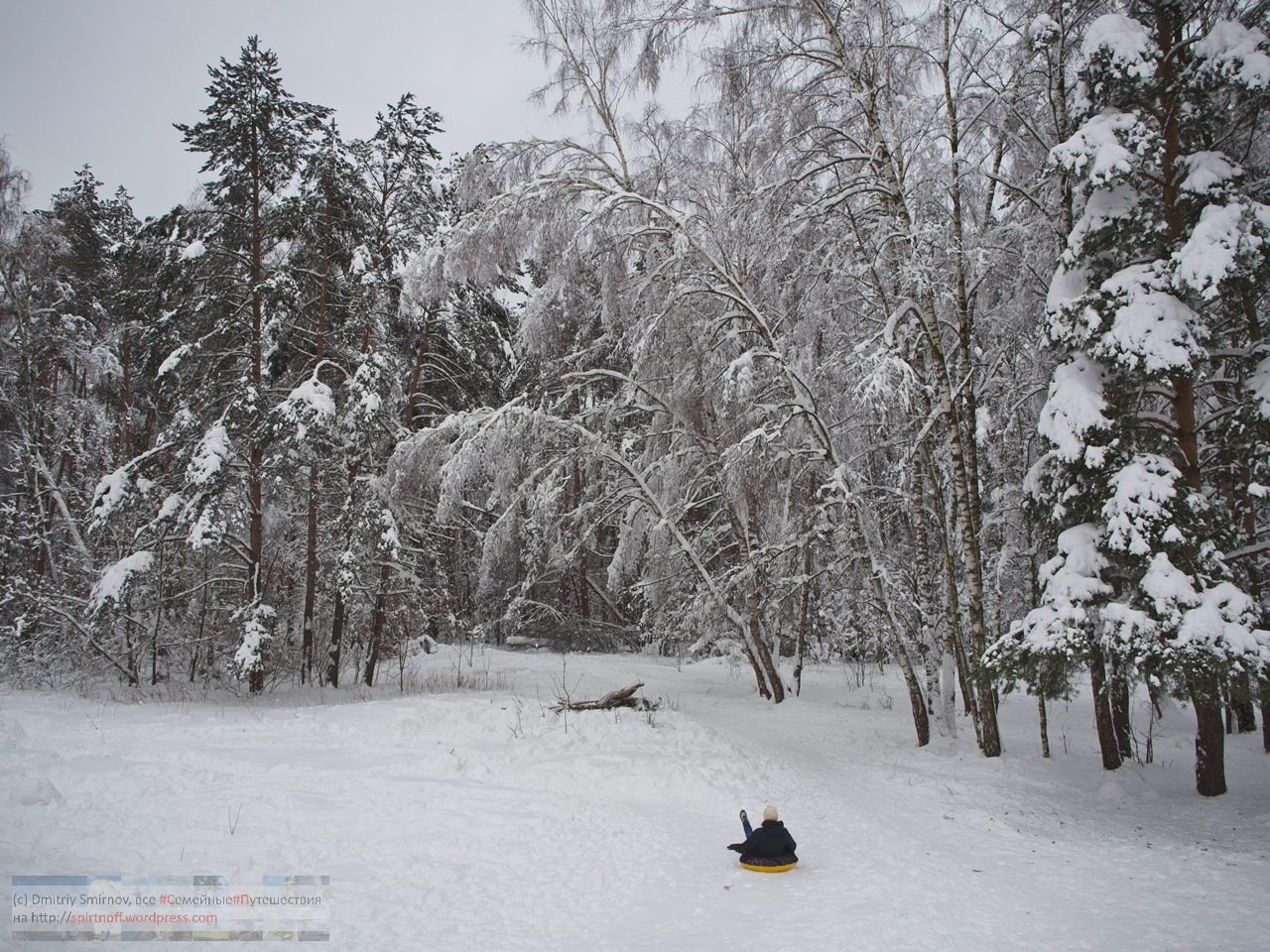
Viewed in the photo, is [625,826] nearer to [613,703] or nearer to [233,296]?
[613,703]

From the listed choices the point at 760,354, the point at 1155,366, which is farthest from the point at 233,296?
the point at 1155,366

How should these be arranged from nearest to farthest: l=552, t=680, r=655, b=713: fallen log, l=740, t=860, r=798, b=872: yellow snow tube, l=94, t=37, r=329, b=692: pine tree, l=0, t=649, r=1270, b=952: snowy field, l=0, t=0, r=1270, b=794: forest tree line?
l=0, t=649, r=1270, b=952: snowy field < l=740, t=860, r=798, b=872: yellow snow tube < l=0, t=0, r=1270, b=794: forest tree line < l=552, t=680, r=655, b=713: fallen log < l=94, t=37, r=329, b=692: pine tree

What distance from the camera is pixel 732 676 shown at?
17094 millimetres

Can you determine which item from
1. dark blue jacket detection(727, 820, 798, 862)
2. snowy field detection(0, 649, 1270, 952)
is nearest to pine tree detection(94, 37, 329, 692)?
snowy field detection(0, 649, 1270, 952)

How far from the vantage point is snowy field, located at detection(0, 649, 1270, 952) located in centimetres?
435

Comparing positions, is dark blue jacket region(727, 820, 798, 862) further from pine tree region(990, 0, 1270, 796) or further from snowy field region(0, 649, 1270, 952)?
pine tree region(990, 0, 1270, 796)

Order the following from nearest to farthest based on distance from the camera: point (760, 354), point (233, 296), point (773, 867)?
point (773, 867) → point (760, 354) → point (233, 296)

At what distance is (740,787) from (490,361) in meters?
11.5

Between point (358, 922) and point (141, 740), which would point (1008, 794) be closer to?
point (358, 922)

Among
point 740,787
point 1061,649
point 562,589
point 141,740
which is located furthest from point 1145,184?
point 562,589

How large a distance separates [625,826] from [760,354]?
228 inches

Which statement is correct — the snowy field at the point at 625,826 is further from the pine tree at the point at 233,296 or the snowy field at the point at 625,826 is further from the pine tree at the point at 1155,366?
the pine tree at the point at 233,296

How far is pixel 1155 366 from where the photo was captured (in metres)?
6.05

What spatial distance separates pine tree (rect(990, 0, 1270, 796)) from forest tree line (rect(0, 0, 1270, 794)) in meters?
0.04
